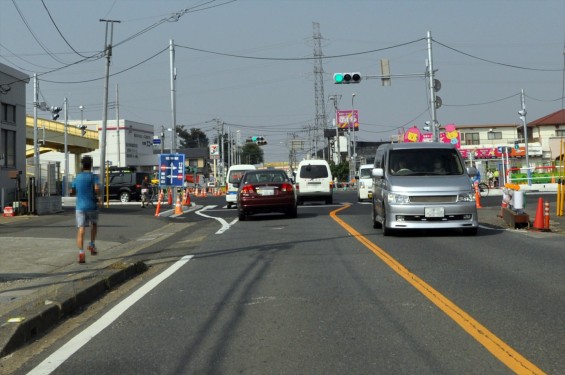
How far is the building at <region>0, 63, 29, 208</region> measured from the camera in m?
28.2

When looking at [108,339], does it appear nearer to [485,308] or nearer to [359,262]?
[485,308]

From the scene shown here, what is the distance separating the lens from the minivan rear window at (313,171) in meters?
31.1

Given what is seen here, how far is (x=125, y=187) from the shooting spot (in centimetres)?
4222

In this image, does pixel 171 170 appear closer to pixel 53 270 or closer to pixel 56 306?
pixel 53 270

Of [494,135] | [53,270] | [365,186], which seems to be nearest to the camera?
[53,270]

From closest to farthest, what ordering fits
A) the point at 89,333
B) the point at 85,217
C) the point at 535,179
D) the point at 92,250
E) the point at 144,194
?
the point at 89,333 → the point at 85,217 → the point at 92,250 → the point at 144,194 → the point at 535,179

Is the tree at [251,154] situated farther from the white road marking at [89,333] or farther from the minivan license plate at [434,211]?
the white road marking at [89,333]

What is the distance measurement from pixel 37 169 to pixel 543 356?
109 feet

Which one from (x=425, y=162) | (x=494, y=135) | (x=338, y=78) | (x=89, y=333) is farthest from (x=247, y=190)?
(x=494, y=135)

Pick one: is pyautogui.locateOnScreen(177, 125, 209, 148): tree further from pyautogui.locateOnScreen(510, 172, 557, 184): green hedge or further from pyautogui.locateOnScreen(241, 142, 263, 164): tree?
pyautogui.locateOnScreen(510, 172, 557, 184): green hedge

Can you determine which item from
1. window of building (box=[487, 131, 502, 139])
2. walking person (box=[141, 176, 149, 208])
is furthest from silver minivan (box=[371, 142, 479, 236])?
window of building (box=[487, 131, 502, 139])

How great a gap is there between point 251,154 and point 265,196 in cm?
14868

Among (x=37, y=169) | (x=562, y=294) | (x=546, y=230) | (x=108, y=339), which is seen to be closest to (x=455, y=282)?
(x=562, y=294)

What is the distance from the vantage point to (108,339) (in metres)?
6.08
